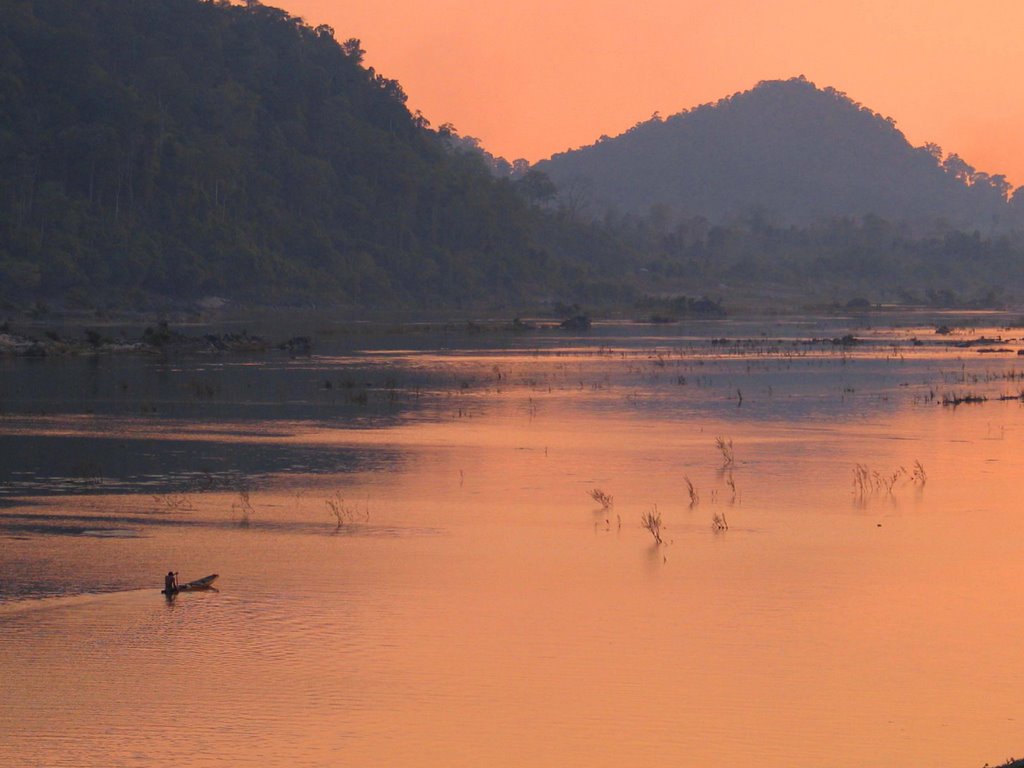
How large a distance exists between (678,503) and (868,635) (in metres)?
8.77

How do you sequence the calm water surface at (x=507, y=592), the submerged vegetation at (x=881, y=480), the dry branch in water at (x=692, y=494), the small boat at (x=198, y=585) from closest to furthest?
the calm water surface at (x=507, y=592) → the small boat at (x=198, y=585) → the dry branch in water at (x=692, y=494) → the submerged vegetation at (x=881, y=480)

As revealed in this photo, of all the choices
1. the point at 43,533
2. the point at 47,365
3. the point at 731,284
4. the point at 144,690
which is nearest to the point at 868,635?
the point at 144,690

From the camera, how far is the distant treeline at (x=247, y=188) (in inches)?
4569

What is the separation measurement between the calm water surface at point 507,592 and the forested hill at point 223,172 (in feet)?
252

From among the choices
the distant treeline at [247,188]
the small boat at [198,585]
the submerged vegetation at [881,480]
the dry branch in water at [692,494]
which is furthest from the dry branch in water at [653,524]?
the distant treeline at [247,188]

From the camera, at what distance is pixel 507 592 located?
17.7 meters

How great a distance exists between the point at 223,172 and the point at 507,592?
121 meters

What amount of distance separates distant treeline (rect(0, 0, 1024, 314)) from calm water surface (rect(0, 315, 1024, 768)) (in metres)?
78.8

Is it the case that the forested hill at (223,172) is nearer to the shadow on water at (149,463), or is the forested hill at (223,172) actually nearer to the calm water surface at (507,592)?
the shadow on water at (149,463)

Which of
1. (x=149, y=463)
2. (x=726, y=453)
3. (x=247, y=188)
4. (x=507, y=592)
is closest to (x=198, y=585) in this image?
(x=507, y=592)

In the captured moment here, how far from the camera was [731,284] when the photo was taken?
597 ft

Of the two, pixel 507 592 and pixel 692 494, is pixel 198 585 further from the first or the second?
pixel 692 494

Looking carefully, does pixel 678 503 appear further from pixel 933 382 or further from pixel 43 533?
pixel 933 382

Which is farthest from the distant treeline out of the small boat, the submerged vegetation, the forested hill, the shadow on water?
the small boat
